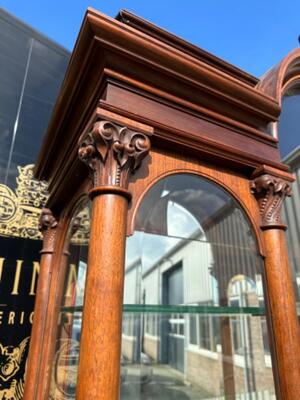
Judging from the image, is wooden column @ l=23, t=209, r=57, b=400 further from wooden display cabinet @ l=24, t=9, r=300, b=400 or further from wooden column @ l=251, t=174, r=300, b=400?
wooden column @ l=251, t=174, r=300, b=400

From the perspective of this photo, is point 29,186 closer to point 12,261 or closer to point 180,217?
point 12,261

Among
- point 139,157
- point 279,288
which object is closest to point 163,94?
point 139,157

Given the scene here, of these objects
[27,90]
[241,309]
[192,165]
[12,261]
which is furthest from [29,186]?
[241,309]

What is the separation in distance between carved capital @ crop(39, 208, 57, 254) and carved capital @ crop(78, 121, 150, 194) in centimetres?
41

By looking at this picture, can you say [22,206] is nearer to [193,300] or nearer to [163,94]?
[163,94]

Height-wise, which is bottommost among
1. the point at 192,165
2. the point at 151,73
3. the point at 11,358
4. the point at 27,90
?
the point at 11,358

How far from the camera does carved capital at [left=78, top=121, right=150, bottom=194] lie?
46 cm

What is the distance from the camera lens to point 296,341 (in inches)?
20.9

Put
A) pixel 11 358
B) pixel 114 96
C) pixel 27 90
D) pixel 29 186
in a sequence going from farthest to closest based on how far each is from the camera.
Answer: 1. pixel 27 90
2. pixel 29 186
3. pixel 11 358
4. pixel 114 96

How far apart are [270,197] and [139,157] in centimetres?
33

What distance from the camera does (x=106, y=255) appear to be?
0.42 m

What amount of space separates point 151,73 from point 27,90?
98cm

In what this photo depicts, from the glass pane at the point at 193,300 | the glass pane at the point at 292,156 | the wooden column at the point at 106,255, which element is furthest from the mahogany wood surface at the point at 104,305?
the glass pane at the point at 292,156

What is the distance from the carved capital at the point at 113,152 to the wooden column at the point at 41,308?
419 millimetres
